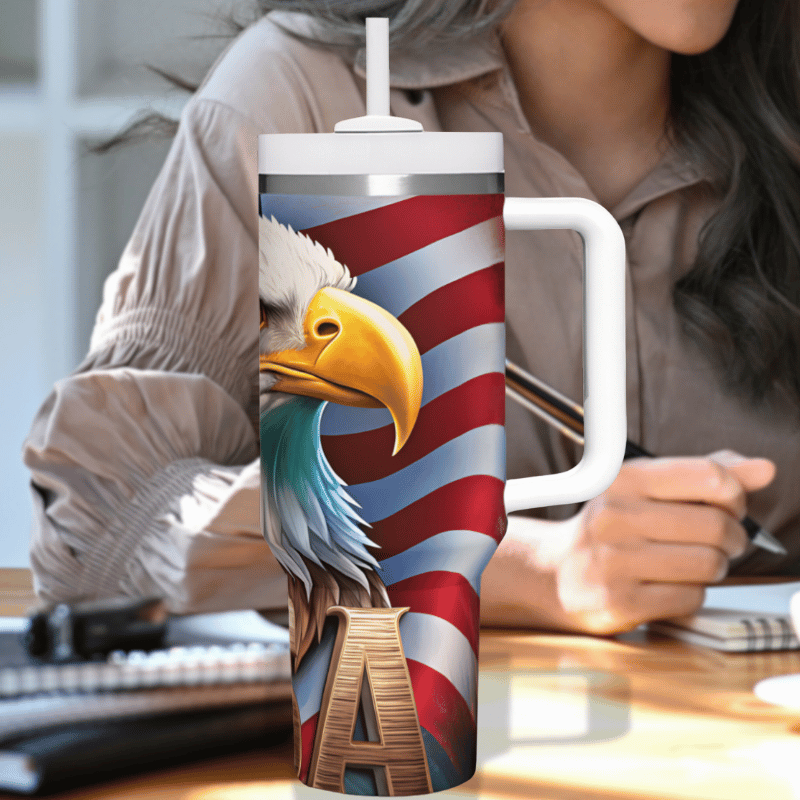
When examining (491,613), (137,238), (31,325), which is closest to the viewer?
(491,613)

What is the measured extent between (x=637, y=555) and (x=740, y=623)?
75mm

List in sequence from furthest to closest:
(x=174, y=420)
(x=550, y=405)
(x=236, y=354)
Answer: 1. (x=236, y=354)
2. (x=174, y=420)
3. (x=550, y=405)

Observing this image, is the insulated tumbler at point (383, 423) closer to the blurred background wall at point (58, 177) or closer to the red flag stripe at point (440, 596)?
the red flag stripe at point (440, 596)

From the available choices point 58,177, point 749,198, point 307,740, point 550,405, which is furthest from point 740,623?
point 58,177

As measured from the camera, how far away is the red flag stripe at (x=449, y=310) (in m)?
0.34

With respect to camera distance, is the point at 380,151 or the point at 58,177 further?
the point at 58,177

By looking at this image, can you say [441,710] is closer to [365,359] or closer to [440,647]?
[440,647]

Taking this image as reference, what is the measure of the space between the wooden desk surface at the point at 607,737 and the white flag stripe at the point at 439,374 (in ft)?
0.44

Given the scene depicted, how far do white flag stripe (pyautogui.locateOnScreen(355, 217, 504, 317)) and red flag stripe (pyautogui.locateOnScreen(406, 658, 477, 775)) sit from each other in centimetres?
12

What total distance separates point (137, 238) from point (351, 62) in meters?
0.28

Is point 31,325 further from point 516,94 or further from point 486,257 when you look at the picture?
point 486,257

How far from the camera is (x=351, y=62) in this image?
103 centimetres

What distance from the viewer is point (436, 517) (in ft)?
1.14

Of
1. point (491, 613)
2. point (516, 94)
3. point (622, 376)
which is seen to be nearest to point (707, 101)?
point (516, 94)
